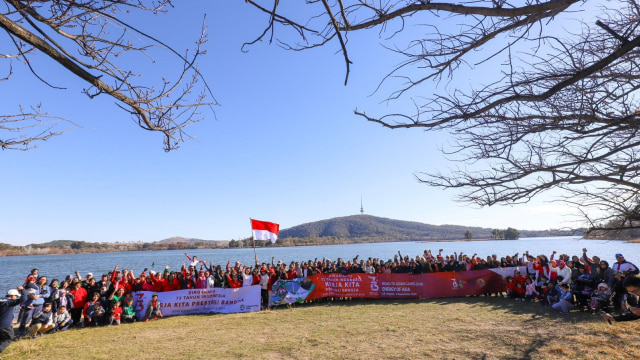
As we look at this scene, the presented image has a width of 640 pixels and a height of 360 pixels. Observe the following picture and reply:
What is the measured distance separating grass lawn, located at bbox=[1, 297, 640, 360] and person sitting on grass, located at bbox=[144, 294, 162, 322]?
781 millimetres

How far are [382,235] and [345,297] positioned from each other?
615 feet

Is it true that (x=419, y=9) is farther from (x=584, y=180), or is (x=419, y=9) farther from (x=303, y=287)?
(x=303, y=287)

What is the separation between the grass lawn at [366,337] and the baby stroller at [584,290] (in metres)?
0.61

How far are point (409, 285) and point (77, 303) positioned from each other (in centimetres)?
1125

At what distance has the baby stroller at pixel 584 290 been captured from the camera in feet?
30.5

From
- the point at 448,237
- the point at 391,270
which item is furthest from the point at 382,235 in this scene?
the point at 391,270

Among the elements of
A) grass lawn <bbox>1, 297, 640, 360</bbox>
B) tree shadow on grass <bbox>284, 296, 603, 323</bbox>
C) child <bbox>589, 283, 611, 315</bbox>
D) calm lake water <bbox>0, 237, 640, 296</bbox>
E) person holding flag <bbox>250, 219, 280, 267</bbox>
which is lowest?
calm lake water <bbox>0, 237, 640, 296</bbox>

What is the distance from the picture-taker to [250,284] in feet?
42.4

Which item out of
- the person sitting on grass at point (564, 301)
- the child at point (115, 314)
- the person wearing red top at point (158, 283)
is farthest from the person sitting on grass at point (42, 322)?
the person sitting on grass at point (564, 301)

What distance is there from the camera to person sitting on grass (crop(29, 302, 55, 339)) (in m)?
8.67

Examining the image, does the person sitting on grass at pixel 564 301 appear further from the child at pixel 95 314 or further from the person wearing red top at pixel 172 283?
the child at pixel 95 314

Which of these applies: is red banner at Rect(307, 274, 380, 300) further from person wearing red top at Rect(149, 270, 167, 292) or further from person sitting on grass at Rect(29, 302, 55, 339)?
person sitting on grass at Rect(29, 302, 55, 339)

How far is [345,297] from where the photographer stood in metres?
13.4

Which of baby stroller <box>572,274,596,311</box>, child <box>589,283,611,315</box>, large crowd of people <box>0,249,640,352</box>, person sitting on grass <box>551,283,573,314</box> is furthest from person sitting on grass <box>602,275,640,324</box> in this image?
person sitting on grass <box>551,283,573,314</box>
